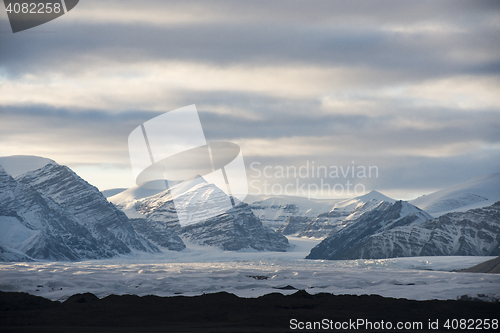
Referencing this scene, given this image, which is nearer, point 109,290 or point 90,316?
point 90,316

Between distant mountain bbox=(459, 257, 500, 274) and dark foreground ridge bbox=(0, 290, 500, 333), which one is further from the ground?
dark foreground ridge bbox=(0, 290, 500, 333)

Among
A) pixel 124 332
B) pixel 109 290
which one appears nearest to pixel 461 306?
pixel 124 332

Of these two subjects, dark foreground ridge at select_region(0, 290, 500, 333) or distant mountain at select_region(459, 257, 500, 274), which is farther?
distant mountain at select_region(459, 257, 500, 274)

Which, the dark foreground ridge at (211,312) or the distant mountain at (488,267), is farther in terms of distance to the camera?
the distant mountain at (488,267)

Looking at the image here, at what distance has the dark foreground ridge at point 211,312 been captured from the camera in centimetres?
6588

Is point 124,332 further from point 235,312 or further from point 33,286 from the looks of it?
point 33,286

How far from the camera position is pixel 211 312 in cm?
7731

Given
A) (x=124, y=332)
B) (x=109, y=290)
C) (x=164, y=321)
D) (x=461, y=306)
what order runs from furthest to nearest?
(x=109, y=290) < (x=461, y=306) < (x=164, y=321) < (x=124, y=332)

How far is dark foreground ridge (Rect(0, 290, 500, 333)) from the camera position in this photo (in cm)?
6588

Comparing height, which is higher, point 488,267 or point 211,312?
point 211,312

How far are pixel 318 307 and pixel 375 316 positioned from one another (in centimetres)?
1453

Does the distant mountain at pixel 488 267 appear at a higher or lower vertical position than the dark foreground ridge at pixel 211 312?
lower

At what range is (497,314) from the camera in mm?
78000

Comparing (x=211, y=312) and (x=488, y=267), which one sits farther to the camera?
(x=488, y=267)
